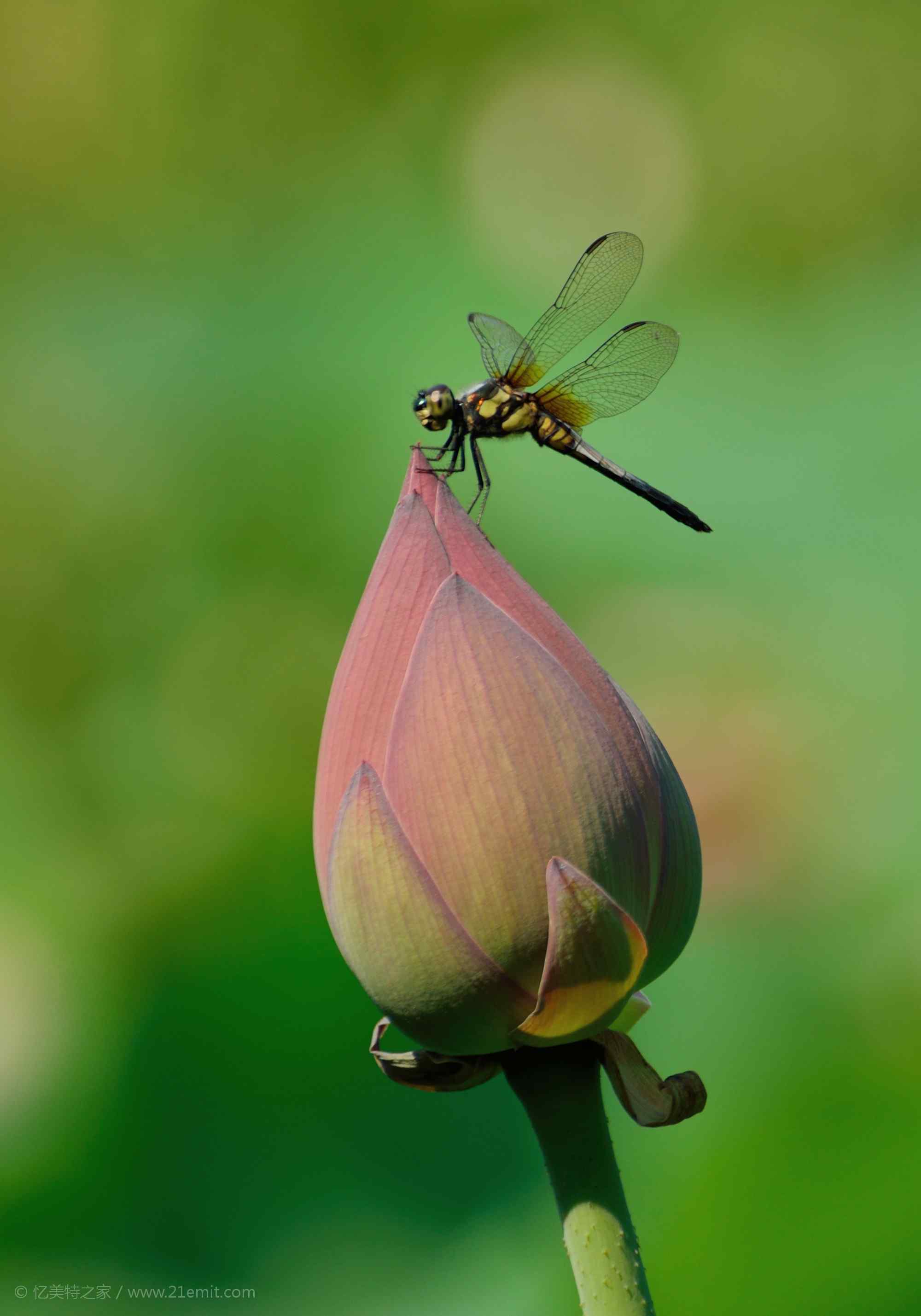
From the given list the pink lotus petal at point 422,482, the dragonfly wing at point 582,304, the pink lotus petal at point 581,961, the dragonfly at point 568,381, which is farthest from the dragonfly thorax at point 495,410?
the pink lotus petal at point 581,961

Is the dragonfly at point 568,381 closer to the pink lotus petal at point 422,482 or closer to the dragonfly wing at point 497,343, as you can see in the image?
the dragonfly wing at point 497,343

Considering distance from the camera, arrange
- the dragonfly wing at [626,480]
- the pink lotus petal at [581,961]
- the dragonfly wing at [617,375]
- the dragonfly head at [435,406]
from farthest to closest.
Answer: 1. the dragonfly wing at [617,375]
2. the dragonfly wing at [626,480]
3. the dragonfly head at [435,406]
4. the pink lotus petal at [581,961]

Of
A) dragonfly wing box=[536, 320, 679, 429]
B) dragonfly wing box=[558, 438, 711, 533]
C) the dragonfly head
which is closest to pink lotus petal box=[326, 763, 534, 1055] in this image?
the dragonfly head

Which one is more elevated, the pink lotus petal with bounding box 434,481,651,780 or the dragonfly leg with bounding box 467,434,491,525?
the pink lotus petal with bounding box 434,481,651,780

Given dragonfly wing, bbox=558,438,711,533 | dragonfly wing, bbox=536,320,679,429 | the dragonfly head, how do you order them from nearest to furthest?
1. the dragonfly head
2. dragonfly wing, bbox=558,438,711,533
3. dragonfly wing, bbox=536,320,679,429

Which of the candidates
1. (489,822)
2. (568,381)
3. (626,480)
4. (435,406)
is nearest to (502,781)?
(489,822)

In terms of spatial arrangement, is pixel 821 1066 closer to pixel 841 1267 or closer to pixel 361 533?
pixel 841 1267

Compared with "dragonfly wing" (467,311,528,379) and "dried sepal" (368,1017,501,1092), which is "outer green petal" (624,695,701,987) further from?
"dragonfly wing" (467,311,528,379)
